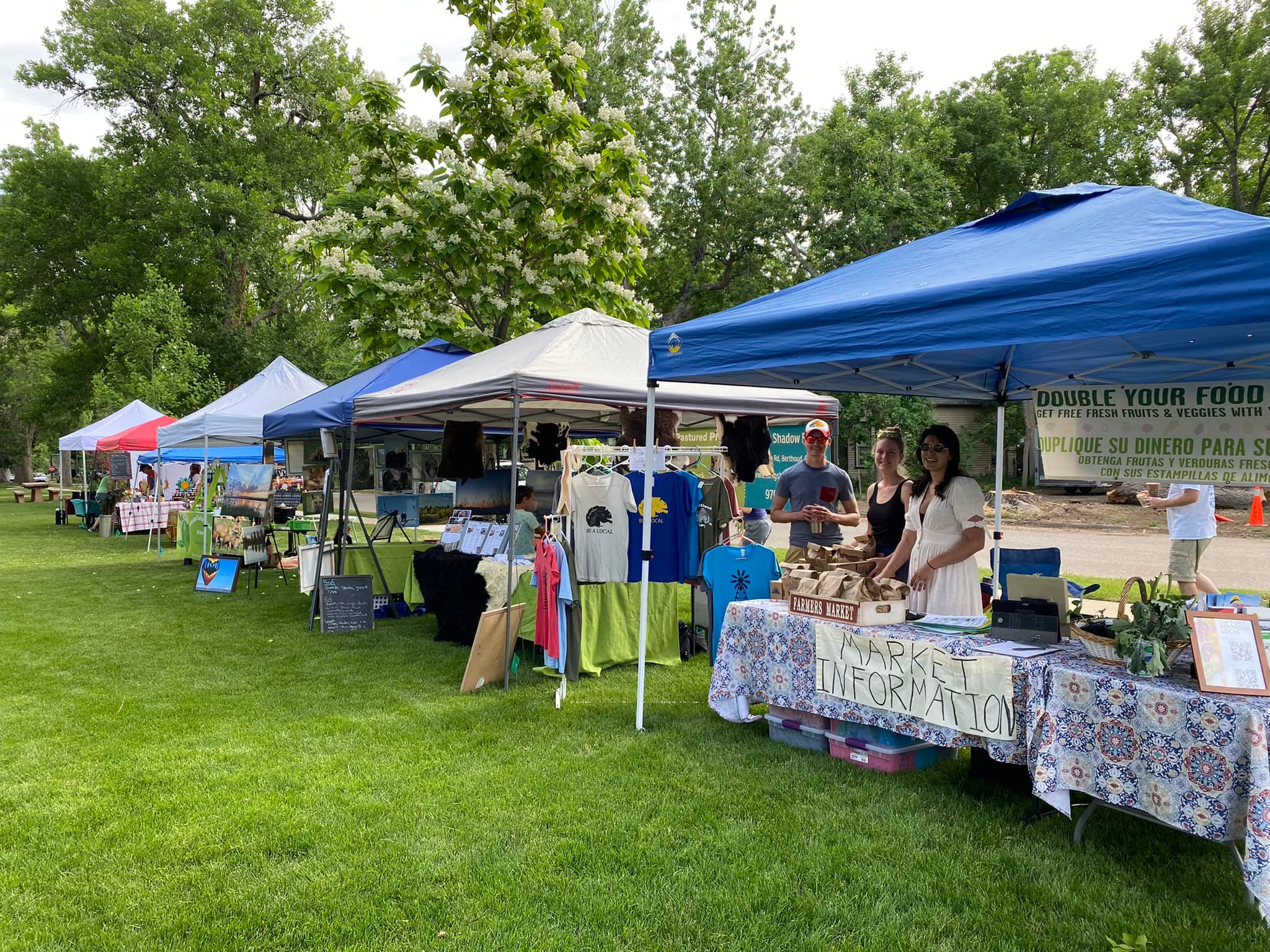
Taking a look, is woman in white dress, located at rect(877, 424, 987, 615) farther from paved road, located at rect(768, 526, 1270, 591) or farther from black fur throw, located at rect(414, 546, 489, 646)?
paved road, located at rect(768, 526, 1270, 591)

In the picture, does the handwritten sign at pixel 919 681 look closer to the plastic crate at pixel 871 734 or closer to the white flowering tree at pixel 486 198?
the plastic crate at pixel 871 734

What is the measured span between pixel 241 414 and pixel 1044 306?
40.1 ft

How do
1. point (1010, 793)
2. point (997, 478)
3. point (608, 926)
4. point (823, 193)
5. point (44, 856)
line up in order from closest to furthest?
point (608, 926) < point (44, 856) < point (1010, 793) < point (997, 478) < point (823, 193)

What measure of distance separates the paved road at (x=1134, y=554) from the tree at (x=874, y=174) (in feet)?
29.2

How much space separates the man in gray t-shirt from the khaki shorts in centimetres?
263

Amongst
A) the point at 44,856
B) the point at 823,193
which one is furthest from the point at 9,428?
the point at 44,856

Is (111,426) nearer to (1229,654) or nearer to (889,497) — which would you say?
(889,497)

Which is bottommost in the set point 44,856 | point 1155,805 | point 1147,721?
point 44,856

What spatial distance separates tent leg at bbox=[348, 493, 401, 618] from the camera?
335 inches

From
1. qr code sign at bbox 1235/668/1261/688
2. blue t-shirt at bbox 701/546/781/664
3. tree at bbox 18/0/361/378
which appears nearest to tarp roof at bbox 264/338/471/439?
blue t-shirt at bbox 701/546/781/664

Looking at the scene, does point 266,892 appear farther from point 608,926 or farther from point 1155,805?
point 1155,805

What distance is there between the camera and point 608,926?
2.87 m

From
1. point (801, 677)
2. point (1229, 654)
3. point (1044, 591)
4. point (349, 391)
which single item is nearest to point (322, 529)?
point (349, 391)

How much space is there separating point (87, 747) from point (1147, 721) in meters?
5.33
